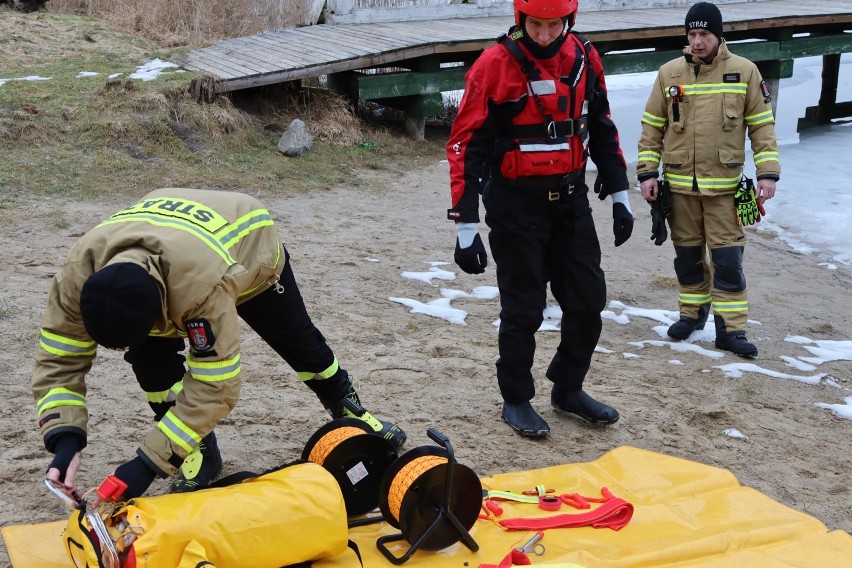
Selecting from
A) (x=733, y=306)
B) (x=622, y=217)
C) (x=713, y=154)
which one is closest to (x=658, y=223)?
(x=713, y=154)

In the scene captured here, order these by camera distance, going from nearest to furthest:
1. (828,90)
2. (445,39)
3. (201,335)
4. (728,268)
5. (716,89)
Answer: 1. (201,335)
2. (716,89)
3. (728,268)
4. (445,39)
5. (828,90)

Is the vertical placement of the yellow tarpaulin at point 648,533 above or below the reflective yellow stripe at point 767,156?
below

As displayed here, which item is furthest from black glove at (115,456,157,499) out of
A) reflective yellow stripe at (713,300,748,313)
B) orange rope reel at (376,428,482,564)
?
reflective yellow stripe at (713,300,748,313)

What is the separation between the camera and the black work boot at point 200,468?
12.0ft

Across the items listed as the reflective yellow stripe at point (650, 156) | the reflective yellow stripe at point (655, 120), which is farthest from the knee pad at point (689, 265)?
the reflective yellow stripe at point (655, 120)

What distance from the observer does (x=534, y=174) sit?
4195 mm

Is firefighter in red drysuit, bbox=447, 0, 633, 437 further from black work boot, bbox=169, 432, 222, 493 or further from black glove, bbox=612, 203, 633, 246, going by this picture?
black work boot, bbox=169, 432, 222, 493

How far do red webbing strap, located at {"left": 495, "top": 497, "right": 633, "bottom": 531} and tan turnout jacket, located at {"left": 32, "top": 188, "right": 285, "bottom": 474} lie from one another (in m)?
1.21

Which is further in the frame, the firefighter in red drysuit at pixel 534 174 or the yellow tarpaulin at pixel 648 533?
the firefighter in red drysuit at pixel 534 174

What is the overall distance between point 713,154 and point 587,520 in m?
2.99

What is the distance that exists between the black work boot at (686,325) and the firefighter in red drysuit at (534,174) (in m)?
1.89

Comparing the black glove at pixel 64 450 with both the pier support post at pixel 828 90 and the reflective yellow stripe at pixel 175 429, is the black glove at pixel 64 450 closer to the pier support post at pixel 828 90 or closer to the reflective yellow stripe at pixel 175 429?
the reflective yellow stripe at pixel 175 429

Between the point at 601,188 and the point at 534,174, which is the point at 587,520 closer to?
the point at 534,174

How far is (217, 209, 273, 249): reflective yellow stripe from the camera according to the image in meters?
3.12
